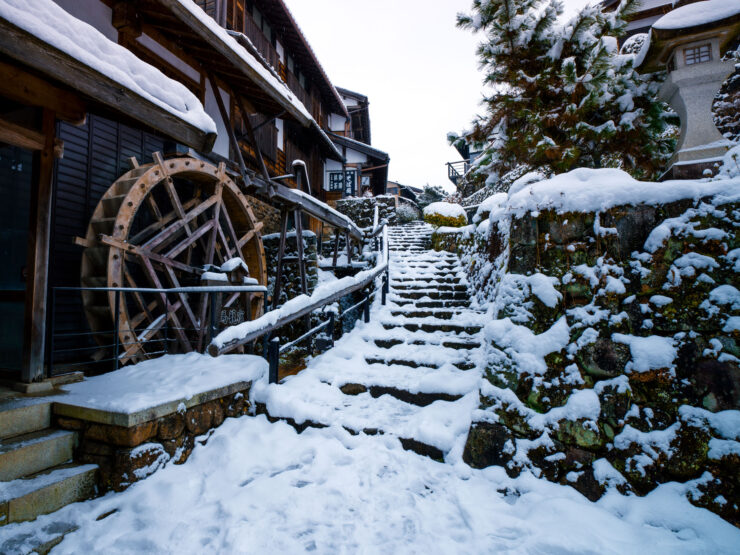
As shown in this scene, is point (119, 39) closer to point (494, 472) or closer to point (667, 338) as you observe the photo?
point (494, 472)

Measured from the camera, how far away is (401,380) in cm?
367

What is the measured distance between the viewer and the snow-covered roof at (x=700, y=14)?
3338 mm

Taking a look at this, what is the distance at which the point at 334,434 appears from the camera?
293 cm

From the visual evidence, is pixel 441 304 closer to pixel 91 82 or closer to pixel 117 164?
pixel 91 82

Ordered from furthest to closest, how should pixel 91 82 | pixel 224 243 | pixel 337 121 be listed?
pixel 337 121
pixel 224 243
pixel 91 82

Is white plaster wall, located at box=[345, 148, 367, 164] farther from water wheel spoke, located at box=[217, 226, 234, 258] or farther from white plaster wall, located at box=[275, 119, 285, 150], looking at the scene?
water wheel spoke, located at box=[217, 226, 234, 258]

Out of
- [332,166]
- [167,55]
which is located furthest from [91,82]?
[332,166]

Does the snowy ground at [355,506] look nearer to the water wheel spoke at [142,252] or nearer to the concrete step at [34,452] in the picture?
the concrete step at [34,452]

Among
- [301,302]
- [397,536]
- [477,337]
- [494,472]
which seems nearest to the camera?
[397,536]

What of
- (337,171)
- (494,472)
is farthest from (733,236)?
(337,171)

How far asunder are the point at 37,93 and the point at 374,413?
13.4 feet

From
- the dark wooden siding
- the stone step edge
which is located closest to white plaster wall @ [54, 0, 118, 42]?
the dark wooden siding

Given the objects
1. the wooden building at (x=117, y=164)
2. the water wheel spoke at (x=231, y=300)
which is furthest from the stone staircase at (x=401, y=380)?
the water wheel spoke at (x=231, y=300)

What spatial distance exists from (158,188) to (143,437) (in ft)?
19.7
